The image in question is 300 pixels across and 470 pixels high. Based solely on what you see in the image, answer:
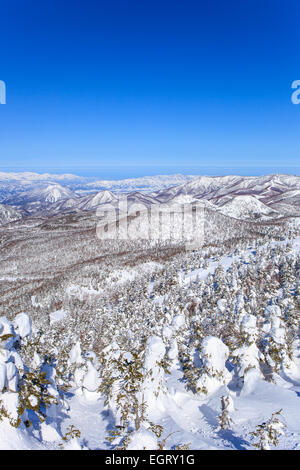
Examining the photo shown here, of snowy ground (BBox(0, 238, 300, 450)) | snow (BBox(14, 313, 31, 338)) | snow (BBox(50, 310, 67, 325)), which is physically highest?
snow (BBox(14, 313, 31, 338))

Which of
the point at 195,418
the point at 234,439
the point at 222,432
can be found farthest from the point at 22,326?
the point at 234,439

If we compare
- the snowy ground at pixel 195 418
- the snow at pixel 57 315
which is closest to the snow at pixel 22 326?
the snowy ground at pixel 195 418

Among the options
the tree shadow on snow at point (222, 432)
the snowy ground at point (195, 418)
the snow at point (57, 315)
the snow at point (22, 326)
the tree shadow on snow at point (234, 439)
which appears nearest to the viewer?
the snowy ground at point (195, 418)

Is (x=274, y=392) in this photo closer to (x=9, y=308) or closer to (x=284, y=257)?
(x=284, y=257)

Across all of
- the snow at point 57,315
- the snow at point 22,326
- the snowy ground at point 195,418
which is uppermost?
the snow at point 22,326

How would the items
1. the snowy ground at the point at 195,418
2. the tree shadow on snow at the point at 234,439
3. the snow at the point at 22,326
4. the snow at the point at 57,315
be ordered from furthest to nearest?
the snow at the point at 57,315
the snow at the point at 22,326
the tree shadow on snow at the point at 234,439
the snowy ground at the point at 195,418

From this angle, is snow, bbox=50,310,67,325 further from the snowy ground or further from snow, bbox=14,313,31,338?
snow, bbox=14,313,31,338

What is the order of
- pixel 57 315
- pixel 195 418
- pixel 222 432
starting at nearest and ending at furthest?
pixel 222 432 < pixel 195 418 < pixel 57 315

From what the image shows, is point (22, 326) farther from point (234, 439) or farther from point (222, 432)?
point (234, 439)

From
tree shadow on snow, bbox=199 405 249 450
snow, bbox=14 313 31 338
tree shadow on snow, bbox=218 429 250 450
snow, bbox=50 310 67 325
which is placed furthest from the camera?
snow, bbox=50 310 67 325

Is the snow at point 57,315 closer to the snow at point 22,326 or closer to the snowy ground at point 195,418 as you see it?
the snowy ground at point 195,418

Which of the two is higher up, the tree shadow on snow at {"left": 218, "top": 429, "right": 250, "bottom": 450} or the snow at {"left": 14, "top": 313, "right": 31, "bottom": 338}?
the snow at {"left": 14, "top": 313, "right": 31, "bottom": 338}

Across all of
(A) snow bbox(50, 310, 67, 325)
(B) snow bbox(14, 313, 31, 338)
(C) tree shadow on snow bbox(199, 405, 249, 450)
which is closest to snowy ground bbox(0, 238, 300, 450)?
(C) tree shadow on snow bbox(199, 405, 249, 450)
